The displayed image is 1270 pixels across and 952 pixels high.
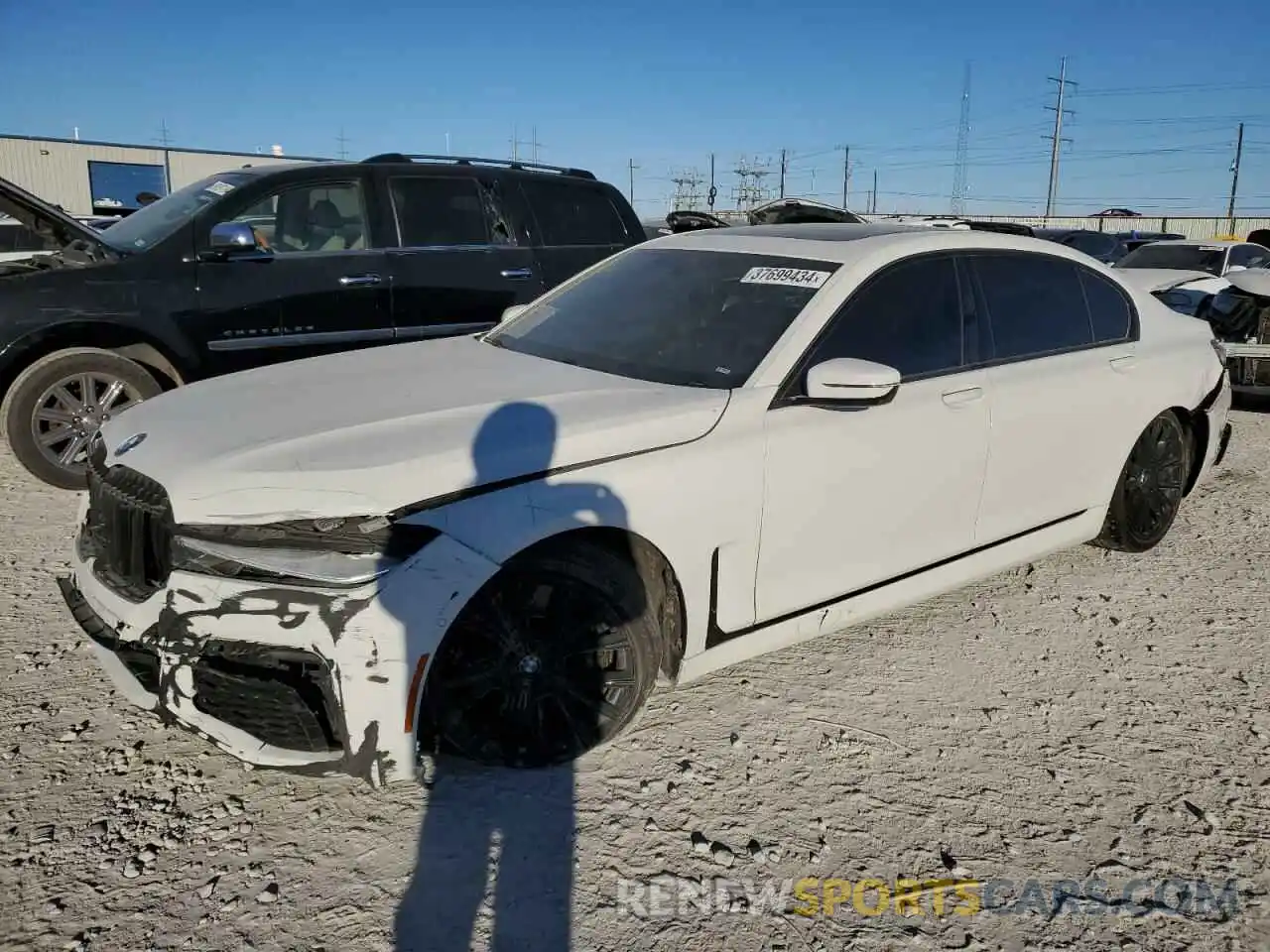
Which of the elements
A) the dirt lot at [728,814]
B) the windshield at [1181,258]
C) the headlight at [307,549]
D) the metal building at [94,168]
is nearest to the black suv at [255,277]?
the dirt lot at [728,814]

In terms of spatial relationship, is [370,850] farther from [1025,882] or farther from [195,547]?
[1025,882]

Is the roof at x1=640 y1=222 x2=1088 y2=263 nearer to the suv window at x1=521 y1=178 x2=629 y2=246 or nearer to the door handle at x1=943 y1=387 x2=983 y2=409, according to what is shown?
the door handle at x1=943 y1=387 x2=983 y2=409

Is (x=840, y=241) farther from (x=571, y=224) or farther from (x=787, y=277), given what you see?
(x=571, y=224)

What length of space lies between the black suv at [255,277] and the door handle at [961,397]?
3.87 metres

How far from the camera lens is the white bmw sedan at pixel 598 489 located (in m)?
2.49

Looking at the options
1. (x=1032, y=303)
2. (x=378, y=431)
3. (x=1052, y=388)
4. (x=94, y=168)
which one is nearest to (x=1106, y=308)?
(x=1032, y=303)

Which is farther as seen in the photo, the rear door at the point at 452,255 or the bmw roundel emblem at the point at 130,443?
the rear door at the point at 452,255

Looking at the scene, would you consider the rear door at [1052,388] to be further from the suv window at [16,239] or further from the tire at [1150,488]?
the suv window at [16,239]

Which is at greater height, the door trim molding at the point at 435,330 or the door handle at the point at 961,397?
the door handle at the point at 961,397

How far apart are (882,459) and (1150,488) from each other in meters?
2.18

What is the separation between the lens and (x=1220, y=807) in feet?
9.50

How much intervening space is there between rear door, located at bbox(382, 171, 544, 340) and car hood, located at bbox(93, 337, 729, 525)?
2951mm

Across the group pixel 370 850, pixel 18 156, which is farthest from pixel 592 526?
pixel 18 156

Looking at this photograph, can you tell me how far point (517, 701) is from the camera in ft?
9.26
